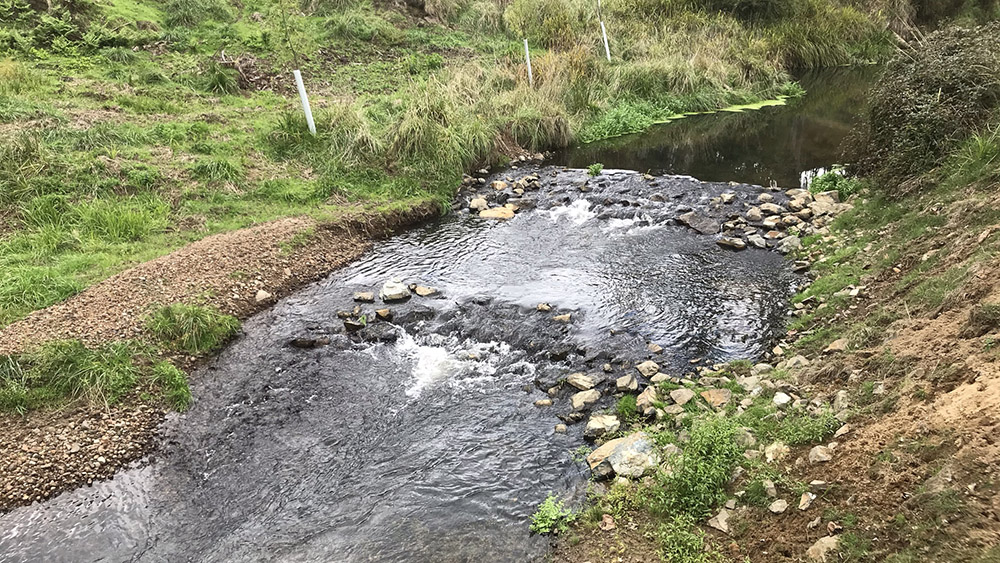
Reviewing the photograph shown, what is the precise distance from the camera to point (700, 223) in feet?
30.8

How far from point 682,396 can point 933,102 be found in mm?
5624

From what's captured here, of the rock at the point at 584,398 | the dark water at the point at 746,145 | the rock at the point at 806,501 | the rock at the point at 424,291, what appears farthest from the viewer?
the dark water at the point at 746,145

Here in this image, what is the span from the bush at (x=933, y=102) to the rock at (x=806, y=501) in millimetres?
5608

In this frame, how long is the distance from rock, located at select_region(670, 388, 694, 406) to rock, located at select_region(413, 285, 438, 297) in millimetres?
3719

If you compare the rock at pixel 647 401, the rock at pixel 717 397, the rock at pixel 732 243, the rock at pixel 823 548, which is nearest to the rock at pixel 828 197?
the rock at pixel 732 243

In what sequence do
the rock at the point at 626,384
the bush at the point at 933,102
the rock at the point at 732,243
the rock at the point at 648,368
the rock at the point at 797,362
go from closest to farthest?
the rock at the point at 797,362 → the rock at the point at 626,384 → the rock at the point at 648,368 → the bush at the point at 933,102 → the rock at the point at 732,243

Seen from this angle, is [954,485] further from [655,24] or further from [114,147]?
[655,24]

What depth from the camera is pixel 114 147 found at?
975 centimetres

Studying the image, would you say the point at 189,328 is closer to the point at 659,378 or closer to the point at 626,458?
the point at 626,458

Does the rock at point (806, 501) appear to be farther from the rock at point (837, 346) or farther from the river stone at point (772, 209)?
the river stone at point (772, 209)

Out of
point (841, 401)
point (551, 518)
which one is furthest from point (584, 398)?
point (841, 401)

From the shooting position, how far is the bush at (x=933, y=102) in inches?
280

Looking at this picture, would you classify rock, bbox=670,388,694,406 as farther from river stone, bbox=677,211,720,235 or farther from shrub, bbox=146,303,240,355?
shrub, bbox=146,303,240,355

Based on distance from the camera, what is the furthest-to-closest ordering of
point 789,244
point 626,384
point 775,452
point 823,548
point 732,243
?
1. point 732,243
2. point 789,244
3. point 626,384
4. point 775,452
5. point 823,548
